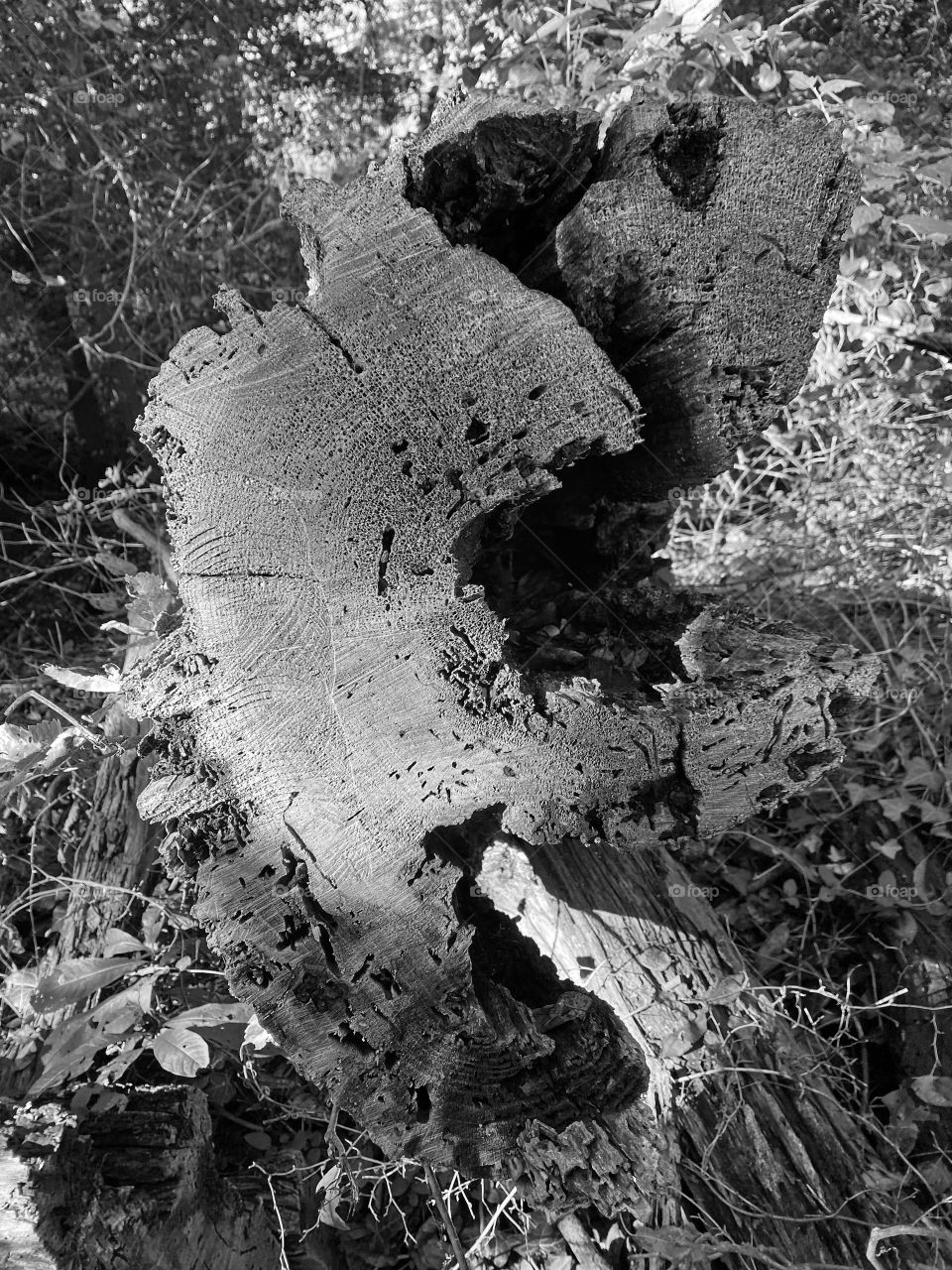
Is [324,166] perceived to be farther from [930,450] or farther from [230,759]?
[230,759]

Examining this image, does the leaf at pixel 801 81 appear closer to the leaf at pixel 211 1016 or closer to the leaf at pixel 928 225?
the leaf at pixel 928 225

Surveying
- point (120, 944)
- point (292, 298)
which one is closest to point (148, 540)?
point (120, 944)

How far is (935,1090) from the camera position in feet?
6.17

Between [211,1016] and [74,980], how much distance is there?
347mm

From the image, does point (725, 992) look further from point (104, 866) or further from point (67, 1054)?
point (104, 866)

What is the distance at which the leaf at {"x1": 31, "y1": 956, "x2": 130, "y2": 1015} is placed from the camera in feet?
6.34

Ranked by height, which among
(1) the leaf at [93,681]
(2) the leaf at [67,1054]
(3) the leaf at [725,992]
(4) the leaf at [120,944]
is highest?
(1) the leaf at [93,681]

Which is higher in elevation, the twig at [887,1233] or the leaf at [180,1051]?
the leaf at [180,1051]

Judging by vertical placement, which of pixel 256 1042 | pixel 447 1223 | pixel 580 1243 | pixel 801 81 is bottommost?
pixel 580 1243

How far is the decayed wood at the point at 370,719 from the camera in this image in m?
1.35

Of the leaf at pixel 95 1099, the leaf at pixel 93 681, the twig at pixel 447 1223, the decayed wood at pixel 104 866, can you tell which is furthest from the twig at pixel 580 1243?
the leaf at pixel 93 681

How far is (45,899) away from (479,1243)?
56.4 inches

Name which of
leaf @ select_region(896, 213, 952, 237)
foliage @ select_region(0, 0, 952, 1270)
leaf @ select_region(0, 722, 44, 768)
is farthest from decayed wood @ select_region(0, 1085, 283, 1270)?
leaf @ select_region(896, 213, 952, 237)

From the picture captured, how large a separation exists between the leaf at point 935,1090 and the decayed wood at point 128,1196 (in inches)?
51.8
